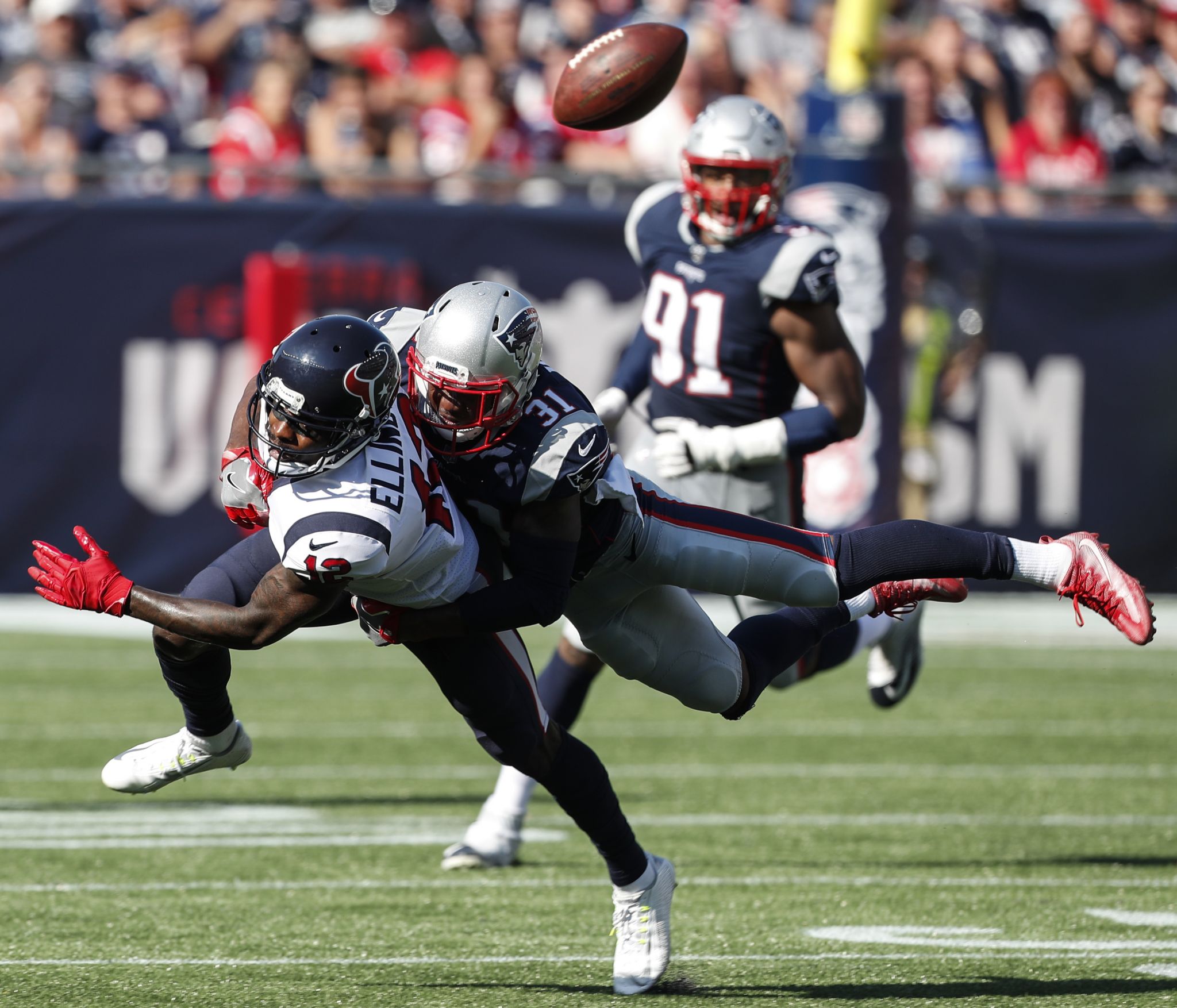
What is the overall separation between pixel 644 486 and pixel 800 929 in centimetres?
106

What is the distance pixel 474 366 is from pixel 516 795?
167cm

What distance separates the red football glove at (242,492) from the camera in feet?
12.5

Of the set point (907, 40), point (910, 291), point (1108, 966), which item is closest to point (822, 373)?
point (1108, 966)

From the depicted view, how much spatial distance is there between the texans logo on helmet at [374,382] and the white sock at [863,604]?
1.33m

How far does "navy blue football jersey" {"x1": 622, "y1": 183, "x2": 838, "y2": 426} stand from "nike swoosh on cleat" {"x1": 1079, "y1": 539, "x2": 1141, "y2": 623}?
1.20 metres

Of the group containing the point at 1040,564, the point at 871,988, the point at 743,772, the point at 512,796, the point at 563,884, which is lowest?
the point at 743,772

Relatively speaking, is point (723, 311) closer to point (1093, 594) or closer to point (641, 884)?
point (1093, 594)

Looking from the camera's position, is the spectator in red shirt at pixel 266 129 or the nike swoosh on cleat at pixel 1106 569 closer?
the nike swoosh on cleat at pixel 1106 569

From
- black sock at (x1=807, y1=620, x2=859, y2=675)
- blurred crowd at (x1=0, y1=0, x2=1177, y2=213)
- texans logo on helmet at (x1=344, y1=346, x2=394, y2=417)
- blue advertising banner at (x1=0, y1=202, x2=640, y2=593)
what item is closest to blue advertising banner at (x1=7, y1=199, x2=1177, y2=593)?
blue advertising banner at (x1=0, y1=202, x2=640, y2=593)

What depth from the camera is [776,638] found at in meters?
4.38

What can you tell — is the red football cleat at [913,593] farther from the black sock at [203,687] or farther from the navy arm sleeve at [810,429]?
the black sock at [203,687]

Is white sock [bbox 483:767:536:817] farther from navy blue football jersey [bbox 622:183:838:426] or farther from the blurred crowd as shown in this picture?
the blurred crowd

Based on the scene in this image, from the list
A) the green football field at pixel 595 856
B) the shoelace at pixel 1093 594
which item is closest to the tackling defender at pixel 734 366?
the green football field at pixel 595 856

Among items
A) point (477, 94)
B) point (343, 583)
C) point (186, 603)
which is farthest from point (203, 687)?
point (477, 94)
